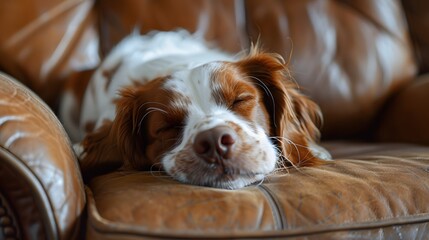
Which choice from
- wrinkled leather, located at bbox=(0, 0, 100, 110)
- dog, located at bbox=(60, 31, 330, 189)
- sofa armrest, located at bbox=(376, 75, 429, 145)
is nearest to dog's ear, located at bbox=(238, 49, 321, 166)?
dog, located at bbox=(60, 31, 330, 189)

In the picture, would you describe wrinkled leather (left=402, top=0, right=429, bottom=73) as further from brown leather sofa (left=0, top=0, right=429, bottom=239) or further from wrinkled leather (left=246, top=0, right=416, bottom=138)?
wrinkled leather (left=246, top=0, right=416, bottom=138)

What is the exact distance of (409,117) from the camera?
2.01 m

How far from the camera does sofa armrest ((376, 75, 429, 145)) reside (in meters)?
1.95

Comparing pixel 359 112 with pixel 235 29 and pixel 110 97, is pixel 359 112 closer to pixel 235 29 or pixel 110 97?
pixel 235 29

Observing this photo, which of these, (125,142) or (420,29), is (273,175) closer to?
(125,142)

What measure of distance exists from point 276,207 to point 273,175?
255mm

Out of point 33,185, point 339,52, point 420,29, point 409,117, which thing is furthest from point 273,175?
point 420,29

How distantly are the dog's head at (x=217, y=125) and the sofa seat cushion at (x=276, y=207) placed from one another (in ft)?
0.25

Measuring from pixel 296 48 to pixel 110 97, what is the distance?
757 millimetres

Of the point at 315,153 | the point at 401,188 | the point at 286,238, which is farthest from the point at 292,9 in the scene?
the point at 286,238

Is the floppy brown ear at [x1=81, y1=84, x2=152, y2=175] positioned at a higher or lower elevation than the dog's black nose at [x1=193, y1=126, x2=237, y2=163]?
lower

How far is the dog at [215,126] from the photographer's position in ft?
4.25

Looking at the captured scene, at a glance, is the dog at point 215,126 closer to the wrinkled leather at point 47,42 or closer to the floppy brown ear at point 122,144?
the floppy brown ear at point 122,144

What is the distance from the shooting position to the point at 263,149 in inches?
54.3
